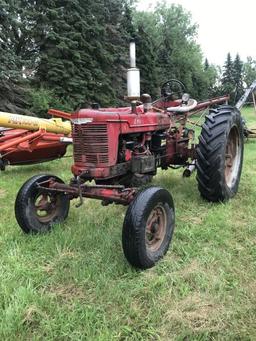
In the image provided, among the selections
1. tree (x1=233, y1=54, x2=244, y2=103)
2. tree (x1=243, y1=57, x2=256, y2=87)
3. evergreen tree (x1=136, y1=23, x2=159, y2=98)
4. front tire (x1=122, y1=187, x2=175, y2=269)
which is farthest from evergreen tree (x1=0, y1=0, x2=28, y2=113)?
tree (x1=243, y1=57, x2=256, y2=87)

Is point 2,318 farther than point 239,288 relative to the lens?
No

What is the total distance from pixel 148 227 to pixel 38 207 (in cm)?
129

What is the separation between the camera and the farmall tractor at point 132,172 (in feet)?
11.4

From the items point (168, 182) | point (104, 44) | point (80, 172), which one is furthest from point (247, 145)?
point (104, 44)

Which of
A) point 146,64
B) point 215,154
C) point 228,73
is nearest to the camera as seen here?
point 215,154

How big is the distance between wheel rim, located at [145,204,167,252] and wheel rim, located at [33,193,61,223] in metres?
1.23

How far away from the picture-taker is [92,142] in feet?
12.8

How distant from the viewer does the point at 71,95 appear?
682 inches

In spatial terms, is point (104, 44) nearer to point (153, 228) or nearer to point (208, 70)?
point (153, 228)

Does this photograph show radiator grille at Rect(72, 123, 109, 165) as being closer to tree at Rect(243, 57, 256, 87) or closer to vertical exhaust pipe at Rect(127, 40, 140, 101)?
vertical exhaust pipe at Rect(127, 40, 140, 101)

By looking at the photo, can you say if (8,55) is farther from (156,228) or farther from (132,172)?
(156,228)

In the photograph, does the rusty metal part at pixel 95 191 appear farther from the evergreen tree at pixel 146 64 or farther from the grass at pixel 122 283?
the evergreen tree at pixel 146 64

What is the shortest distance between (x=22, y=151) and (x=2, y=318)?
4.62 metres

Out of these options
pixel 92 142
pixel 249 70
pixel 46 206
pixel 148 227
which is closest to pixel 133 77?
pixel 92 142
